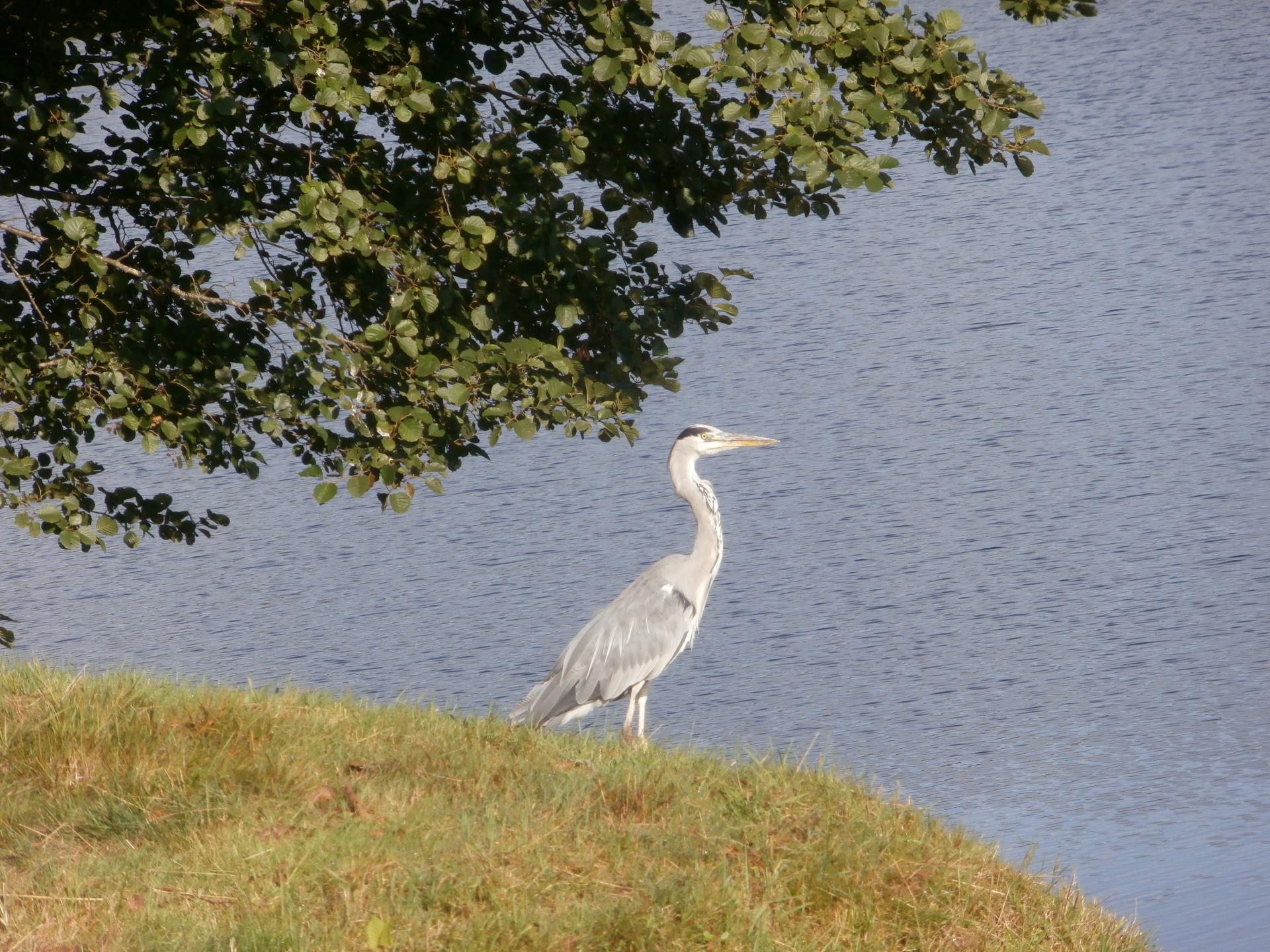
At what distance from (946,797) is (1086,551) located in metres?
4.30

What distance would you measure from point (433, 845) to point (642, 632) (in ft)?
10.7

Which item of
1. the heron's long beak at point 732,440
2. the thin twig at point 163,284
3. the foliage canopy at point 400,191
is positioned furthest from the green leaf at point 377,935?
the heron's long beak at point 732,440

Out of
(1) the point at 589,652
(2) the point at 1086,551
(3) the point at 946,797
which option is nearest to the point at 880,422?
(2) the point at 1086,551

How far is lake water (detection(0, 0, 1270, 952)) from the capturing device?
10.4 meters

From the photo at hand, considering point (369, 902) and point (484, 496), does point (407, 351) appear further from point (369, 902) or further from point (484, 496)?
point (484, 496)

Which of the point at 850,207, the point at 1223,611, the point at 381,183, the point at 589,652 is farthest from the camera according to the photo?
the point at 850,207

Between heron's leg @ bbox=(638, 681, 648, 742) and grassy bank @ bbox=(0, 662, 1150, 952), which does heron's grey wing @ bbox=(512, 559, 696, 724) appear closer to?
heron's leg @ bbox=(638, 681, 648, 742)

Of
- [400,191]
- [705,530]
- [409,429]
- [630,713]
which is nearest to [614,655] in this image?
[630,713]

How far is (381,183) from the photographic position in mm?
7258

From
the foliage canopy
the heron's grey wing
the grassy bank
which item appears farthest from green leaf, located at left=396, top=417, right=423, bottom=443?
the heron's grey wing

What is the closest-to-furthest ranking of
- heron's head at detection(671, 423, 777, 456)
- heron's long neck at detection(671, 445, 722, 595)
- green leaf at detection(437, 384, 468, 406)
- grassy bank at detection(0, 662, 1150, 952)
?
grassy bank at detection(0, 662, 1150, 952)
green leaf at detection(437, 384, 468, 406)
heron's long neck at detection(671, 445, 722, 595)
heron's head at detection(671, 423, 777, 456)

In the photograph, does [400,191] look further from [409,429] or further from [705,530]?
[705,530]

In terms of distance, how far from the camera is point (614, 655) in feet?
29.3

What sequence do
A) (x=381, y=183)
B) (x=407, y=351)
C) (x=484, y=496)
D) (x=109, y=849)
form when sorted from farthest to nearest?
(x=484, y=496), (x=381, y=183), (x=407, y=351), (x=109, y=849)
